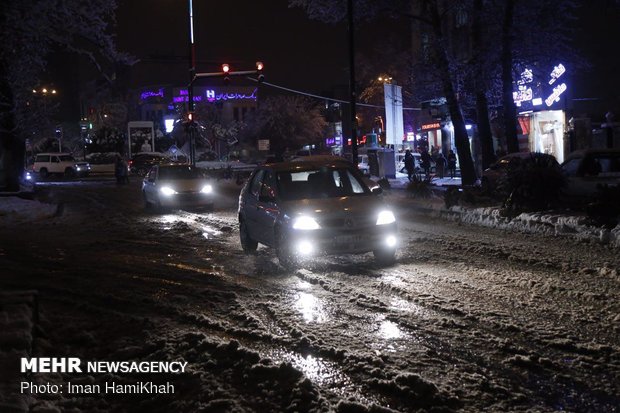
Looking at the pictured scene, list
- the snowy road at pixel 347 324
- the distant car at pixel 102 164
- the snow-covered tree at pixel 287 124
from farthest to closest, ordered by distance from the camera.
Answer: the snow-covered tree at pixel 287 124, the distant car at pixel 102 164, the snowy road at pixel 347 324

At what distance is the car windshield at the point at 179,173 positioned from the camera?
71.6 ft

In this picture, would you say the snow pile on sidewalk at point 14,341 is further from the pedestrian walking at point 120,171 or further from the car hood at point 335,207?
the pedestrian walking at point 120,171

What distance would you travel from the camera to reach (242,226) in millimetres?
12242

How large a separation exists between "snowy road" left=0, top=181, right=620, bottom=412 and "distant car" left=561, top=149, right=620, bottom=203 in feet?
12.0

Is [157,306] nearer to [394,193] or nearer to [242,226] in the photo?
[242,226]

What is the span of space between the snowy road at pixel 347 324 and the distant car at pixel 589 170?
3.65 m

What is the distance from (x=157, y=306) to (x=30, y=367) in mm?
2558

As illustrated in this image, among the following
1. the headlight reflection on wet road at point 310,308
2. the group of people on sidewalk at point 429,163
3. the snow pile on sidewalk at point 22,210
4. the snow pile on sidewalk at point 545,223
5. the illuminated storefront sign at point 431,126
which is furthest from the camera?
the illuminated storefront sign at point 431,126

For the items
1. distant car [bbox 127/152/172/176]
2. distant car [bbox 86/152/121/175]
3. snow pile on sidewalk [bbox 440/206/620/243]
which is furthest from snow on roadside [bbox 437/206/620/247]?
distant car [bbox 86/152/121/175]

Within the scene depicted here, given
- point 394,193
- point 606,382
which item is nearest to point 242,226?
point 606,382

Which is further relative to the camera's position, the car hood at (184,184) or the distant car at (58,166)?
the distant car at (58,166)

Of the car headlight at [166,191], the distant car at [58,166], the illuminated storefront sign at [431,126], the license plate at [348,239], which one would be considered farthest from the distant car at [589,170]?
the distant car at [58,166]

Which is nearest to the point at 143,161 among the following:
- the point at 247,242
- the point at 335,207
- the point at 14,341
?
the point at 247,242

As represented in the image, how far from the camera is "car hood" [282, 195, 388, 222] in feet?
31.9
